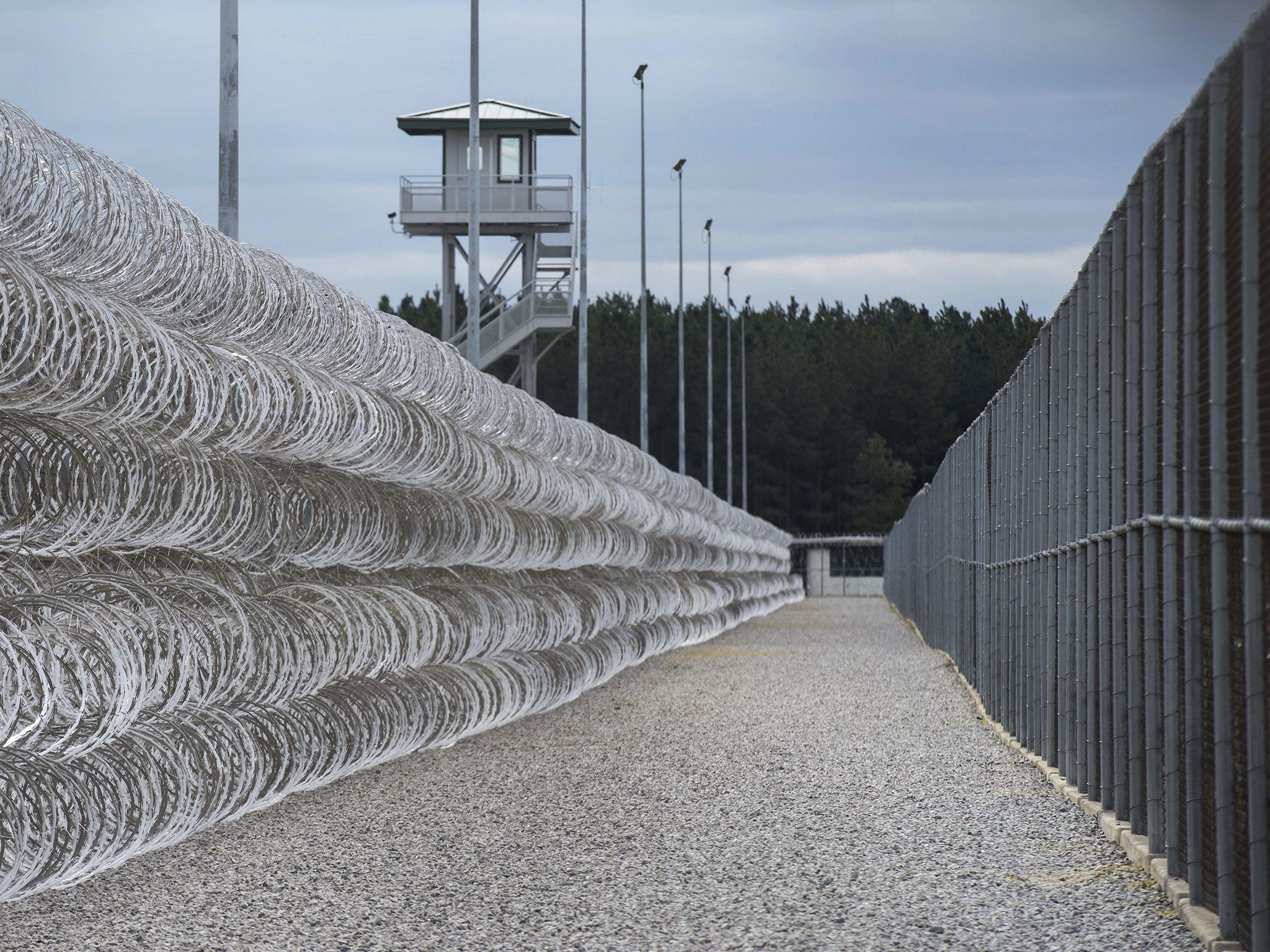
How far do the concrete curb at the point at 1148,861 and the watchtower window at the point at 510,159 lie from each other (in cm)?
3047

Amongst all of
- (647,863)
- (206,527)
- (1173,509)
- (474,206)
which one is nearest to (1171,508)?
(1173,509)

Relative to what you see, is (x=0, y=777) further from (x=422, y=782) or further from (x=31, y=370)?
(x=422, y=782)

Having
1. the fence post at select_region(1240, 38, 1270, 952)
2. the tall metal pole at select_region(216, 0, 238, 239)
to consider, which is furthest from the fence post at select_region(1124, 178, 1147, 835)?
the tall metal pole at select_region(216, 0, 238, 239)

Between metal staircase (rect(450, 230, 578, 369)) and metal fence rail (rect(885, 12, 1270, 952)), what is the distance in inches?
1150

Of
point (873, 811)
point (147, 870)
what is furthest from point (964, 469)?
point (147, 870)

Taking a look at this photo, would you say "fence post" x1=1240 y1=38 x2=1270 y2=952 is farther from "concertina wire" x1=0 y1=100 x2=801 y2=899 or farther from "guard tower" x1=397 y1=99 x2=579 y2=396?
"guard tower" x1=397 y1=99 x2=579 y2=396

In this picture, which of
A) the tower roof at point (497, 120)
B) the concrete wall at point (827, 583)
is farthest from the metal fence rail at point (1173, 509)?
the concrete wall at point (827, 583)

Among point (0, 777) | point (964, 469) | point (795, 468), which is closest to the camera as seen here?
point (0, 777)

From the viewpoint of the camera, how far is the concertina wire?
539cm

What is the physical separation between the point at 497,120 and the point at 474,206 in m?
14.6

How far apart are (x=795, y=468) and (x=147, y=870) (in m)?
78.9

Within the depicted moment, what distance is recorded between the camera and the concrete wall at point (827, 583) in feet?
216

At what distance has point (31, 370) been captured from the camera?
5.20 meters

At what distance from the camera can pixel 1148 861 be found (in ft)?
19.0
